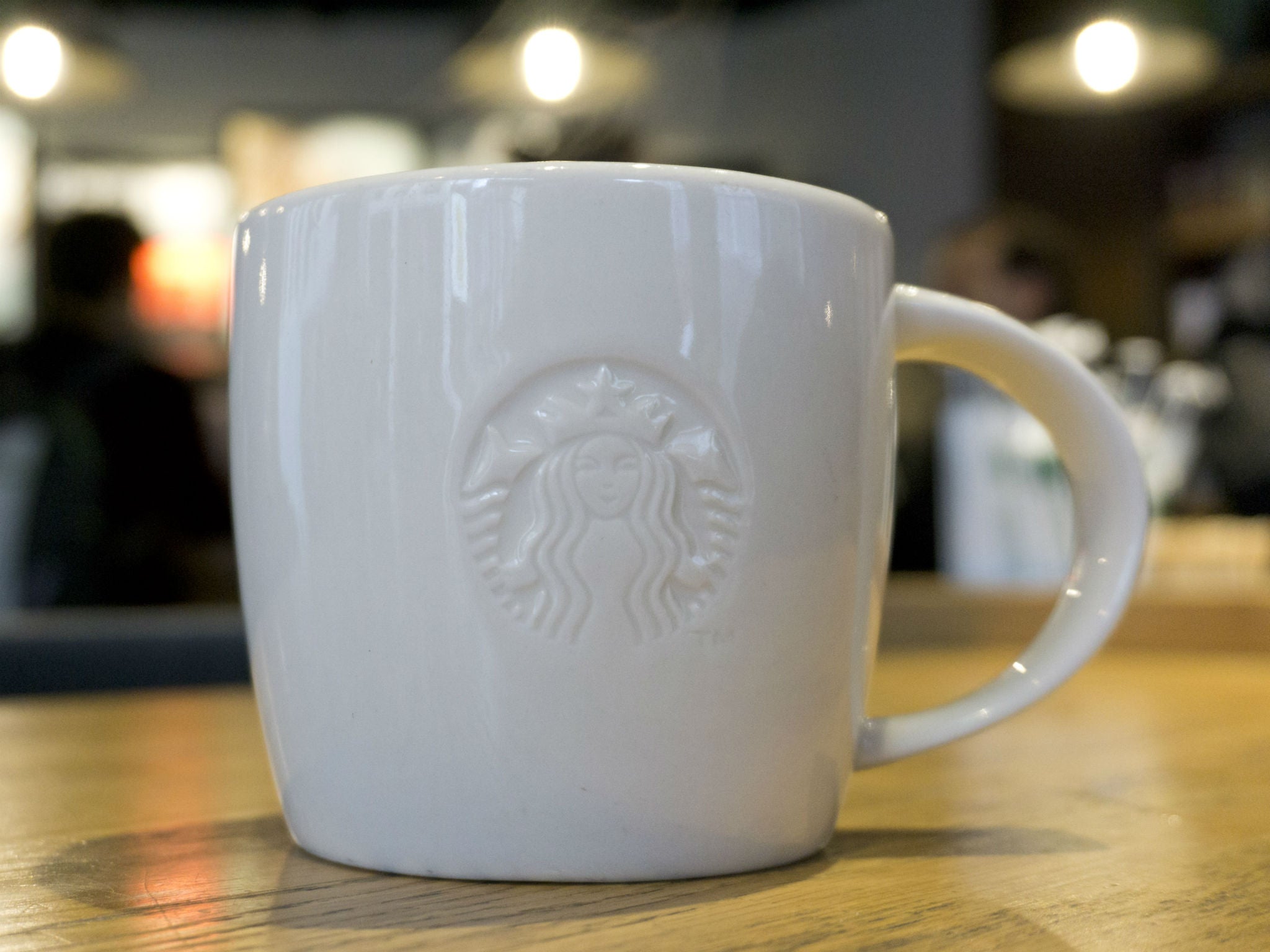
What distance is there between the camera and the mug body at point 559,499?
272 millimetres

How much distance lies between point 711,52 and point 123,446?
200cm

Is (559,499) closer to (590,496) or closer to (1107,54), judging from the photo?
(590,496)

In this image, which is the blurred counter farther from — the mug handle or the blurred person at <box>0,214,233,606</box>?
the blurred person at <box>0,214,233,606</box>

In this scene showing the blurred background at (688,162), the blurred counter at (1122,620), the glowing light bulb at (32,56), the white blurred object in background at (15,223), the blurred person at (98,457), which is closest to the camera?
the blurred counter at (1122,620)

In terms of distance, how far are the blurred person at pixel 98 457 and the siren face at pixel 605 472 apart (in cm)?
218

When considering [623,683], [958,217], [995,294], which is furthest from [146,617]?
[958,217]

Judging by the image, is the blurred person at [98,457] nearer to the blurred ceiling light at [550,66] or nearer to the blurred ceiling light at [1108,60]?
the blurred ceiling light at [550,66]

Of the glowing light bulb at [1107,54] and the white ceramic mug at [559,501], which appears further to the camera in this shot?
the glowing light bulb at [1107,54]

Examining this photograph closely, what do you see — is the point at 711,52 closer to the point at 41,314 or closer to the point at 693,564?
the point at 41,314

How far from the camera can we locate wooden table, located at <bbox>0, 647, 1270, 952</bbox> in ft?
0.80

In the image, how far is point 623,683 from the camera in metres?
0.28

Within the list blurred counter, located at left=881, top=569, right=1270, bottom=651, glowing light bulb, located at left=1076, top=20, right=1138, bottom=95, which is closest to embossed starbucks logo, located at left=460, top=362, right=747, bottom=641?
blurred counter, located at left=881, top=569, right=1270, bottom=651

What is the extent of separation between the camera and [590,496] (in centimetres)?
27

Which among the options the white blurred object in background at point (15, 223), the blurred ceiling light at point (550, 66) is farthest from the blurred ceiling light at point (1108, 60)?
the white blurred object in background at point (15, 223)
